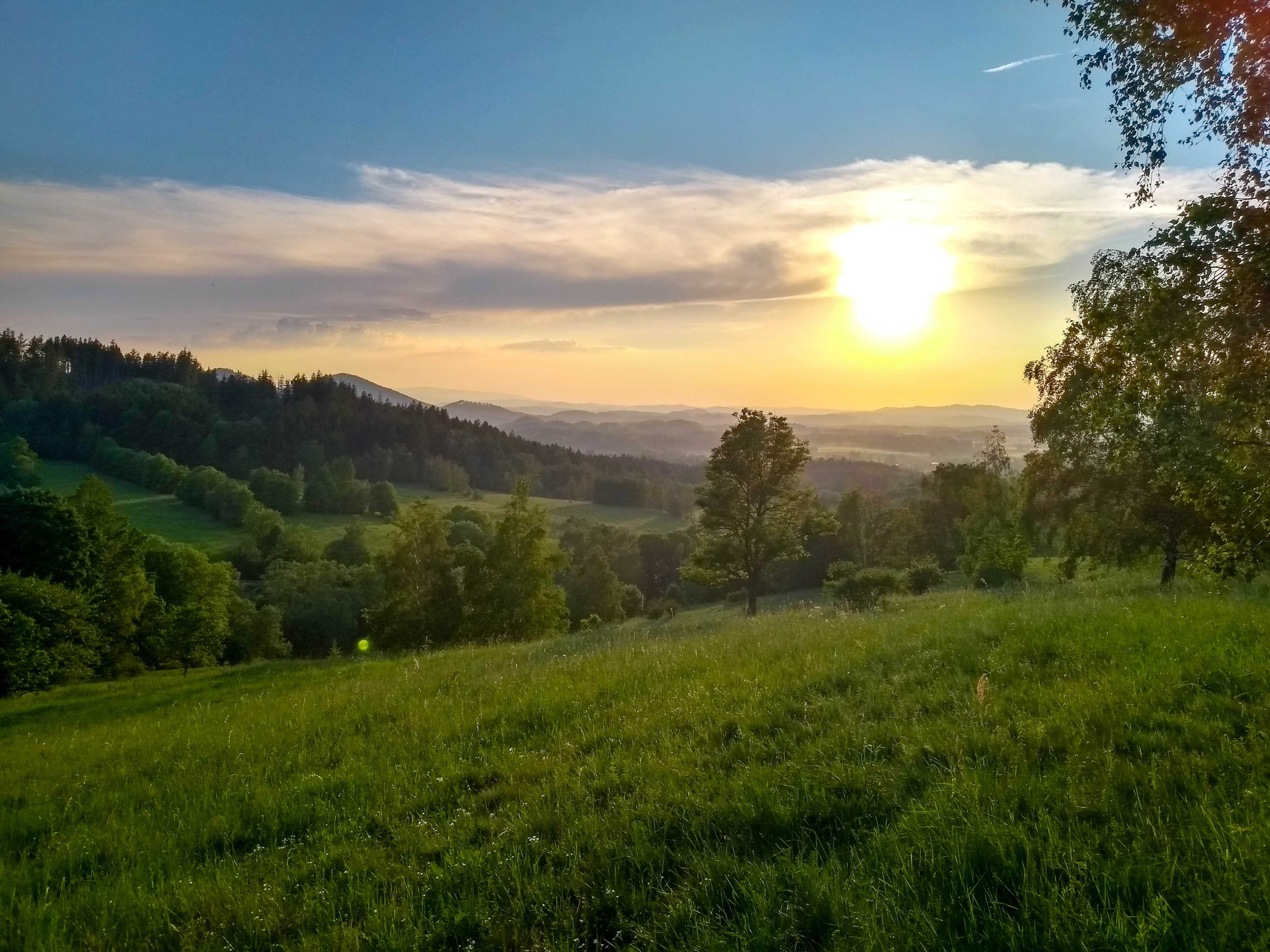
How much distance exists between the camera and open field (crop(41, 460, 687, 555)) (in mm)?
87188

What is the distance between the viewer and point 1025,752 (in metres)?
5.07

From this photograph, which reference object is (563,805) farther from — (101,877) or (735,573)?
(735,573)

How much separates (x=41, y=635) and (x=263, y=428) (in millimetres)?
113129

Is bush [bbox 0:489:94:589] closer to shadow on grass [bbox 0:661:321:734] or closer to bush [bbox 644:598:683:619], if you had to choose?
shadow on grass [bbox 0:661:321:734]

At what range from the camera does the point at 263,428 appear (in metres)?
135

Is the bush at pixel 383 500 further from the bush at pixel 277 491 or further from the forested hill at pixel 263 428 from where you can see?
the forested hill at pixel 263 428

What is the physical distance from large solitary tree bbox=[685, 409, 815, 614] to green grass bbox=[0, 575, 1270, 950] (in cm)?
2530

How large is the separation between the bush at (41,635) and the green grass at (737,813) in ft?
88.0

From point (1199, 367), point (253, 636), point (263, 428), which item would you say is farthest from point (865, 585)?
point (263, 428)

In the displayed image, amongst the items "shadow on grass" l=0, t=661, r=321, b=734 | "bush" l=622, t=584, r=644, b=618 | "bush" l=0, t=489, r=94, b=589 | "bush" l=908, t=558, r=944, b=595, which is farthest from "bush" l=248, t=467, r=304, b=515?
"bush" l=908, t=558, r=944, b=595

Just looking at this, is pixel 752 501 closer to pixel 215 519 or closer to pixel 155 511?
→ pixel 215 519

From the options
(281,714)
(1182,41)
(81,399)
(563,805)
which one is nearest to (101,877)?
(563,805)

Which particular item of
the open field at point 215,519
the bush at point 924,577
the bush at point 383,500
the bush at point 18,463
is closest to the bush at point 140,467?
the open field at point 215,519

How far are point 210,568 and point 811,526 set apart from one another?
4404 cm
